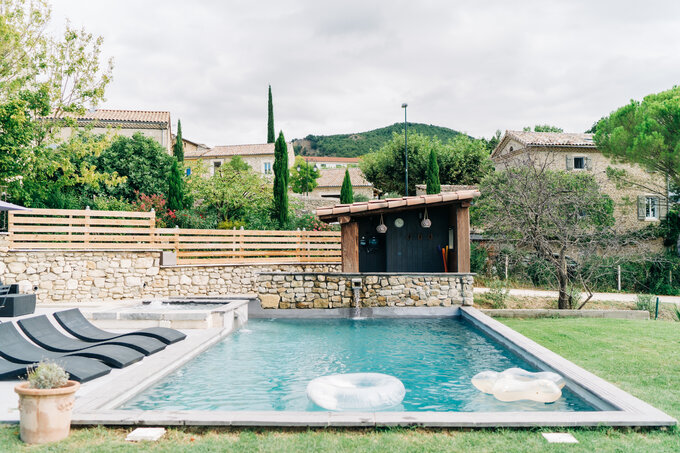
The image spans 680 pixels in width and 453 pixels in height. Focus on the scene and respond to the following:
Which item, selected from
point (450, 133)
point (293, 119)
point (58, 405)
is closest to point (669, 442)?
point (58, 405)

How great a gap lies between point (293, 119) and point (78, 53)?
267 ft

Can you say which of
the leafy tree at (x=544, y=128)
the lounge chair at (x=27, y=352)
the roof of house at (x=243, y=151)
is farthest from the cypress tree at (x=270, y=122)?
the lounge chair at (x=27, y=352)

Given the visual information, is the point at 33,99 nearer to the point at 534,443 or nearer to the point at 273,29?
the point at 273,29

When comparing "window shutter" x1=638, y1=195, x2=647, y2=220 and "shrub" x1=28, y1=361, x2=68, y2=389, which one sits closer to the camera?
"shrub" x1=28, y1=361, x2=68, y2=389

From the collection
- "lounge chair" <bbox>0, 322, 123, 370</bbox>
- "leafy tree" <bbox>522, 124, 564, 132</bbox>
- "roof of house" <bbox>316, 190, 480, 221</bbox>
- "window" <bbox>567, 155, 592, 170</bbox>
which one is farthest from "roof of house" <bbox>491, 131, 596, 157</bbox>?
"lounge chair" <bbox>0, 322, 123, 370</bbox>

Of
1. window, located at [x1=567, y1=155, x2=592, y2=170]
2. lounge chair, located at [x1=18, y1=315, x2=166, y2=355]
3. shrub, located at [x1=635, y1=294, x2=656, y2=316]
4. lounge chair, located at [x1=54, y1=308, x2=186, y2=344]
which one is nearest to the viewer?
lounge chair, located at [x1=18, y1=315, x2=166, y2=355]

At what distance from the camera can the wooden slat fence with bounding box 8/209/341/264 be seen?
14812 mm

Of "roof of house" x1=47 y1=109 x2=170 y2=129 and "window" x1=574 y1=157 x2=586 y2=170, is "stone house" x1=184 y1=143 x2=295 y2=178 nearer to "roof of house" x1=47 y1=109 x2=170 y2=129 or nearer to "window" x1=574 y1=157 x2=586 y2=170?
"roof of house" x1=47 y1=109 x2=170 y2=129

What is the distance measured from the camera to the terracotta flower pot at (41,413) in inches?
154

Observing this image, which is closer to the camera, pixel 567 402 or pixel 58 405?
pixel 58 405

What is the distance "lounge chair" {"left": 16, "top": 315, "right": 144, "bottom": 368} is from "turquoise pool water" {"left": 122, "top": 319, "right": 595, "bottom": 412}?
73cm

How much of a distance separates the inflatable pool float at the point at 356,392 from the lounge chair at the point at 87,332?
3.79 meters

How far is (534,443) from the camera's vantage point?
3.89 m

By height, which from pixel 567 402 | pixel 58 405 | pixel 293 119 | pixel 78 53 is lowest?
pixel 567 402
